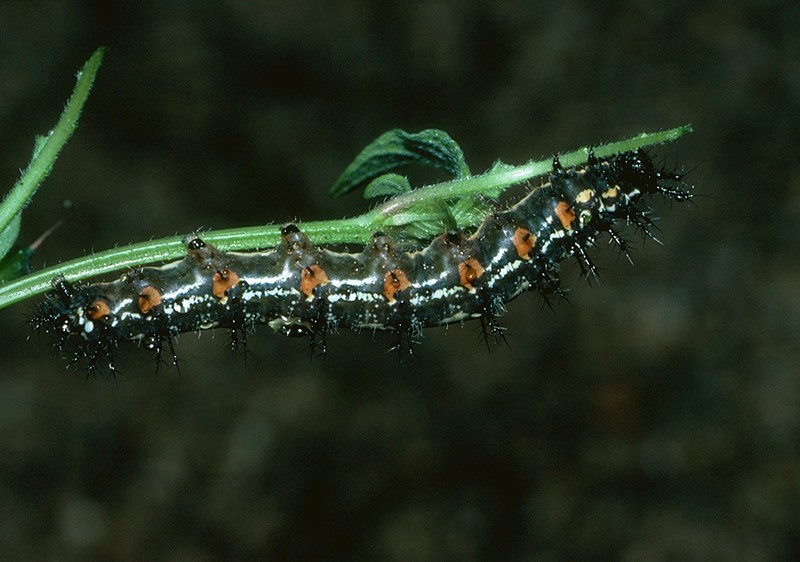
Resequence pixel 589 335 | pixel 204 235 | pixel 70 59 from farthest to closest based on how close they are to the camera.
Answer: pixel 70 59, pixel 589 335, pixel 204 235

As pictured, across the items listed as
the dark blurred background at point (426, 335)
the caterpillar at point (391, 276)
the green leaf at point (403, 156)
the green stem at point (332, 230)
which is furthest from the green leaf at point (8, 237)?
the dark blurred background at point (426, 335)

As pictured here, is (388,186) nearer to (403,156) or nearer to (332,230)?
(403,156)

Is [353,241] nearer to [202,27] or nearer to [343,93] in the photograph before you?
[343,93]

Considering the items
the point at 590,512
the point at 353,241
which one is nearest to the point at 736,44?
the point at 590,512

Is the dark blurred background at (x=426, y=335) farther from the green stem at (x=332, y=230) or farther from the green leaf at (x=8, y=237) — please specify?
the green leaf at (x=8, y=237)

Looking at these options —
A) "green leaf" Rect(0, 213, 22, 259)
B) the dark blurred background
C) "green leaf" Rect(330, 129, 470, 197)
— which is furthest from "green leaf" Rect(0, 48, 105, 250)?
the dark blurred background

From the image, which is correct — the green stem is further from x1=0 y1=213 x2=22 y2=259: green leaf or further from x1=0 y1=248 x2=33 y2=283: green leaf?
x1=0 y1=248 x2=33 y2=283: green leaf
